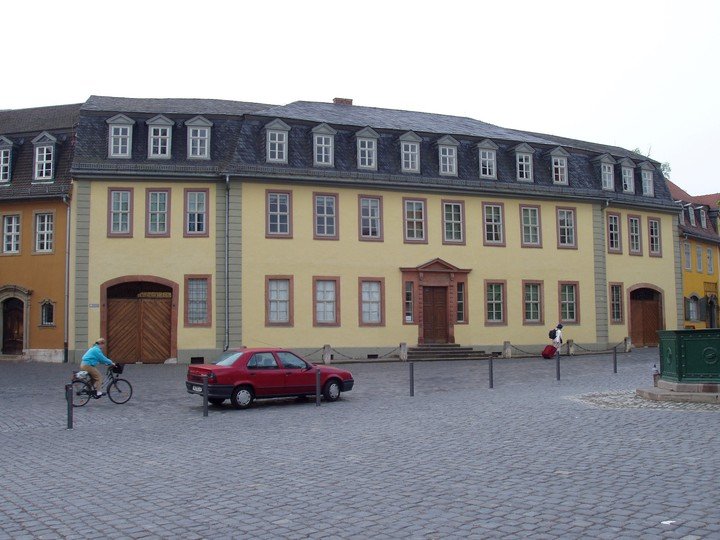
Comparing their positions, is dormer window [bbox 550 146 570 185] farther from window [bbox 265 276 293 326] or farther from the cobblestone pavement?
the cobblestone pavement

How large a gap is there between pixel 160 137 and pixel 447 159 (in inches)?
461

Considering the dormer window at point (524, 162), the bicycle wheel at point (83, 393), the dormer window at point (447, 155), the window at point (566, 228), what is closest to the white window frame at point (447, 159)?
the dormer window at point (447, 155)

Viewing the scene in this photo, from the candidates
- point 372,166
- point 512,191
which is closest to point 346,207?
point 372,166

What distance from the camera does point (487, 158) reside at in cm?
3409

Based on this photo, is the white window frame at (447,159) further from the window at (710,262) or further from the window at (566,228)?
the window at (710,262)

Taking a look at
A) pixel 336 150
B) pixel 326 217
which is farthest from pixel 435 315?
pixel 336 150

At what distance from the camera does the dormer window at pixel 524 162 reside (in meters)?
34.6

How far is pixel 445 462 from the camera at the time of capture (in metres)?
9.63

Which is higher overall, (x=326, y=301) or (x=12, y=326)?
(x=326, y=301)

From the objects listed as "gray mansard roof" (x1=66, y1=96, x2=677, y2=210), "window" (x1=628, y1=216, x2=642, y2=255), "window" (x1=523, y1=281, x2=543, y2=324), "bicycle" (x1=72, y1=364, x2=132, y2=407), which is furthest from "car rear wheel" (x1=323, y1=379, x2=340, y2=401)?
"window" (x1=628, y1=216, x2=642, y2=255)

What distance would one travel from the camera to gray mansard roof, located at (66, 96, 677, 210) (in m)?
29.5

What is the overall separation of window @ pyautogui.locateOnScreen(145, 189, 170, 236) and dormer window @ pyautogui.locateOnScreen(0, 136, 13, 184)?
6821 millimetres

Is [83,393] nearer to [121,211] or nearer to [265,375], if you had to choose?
[265,375]

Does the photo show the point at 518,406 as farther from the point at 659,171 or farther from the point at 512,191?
the point at 659,171
